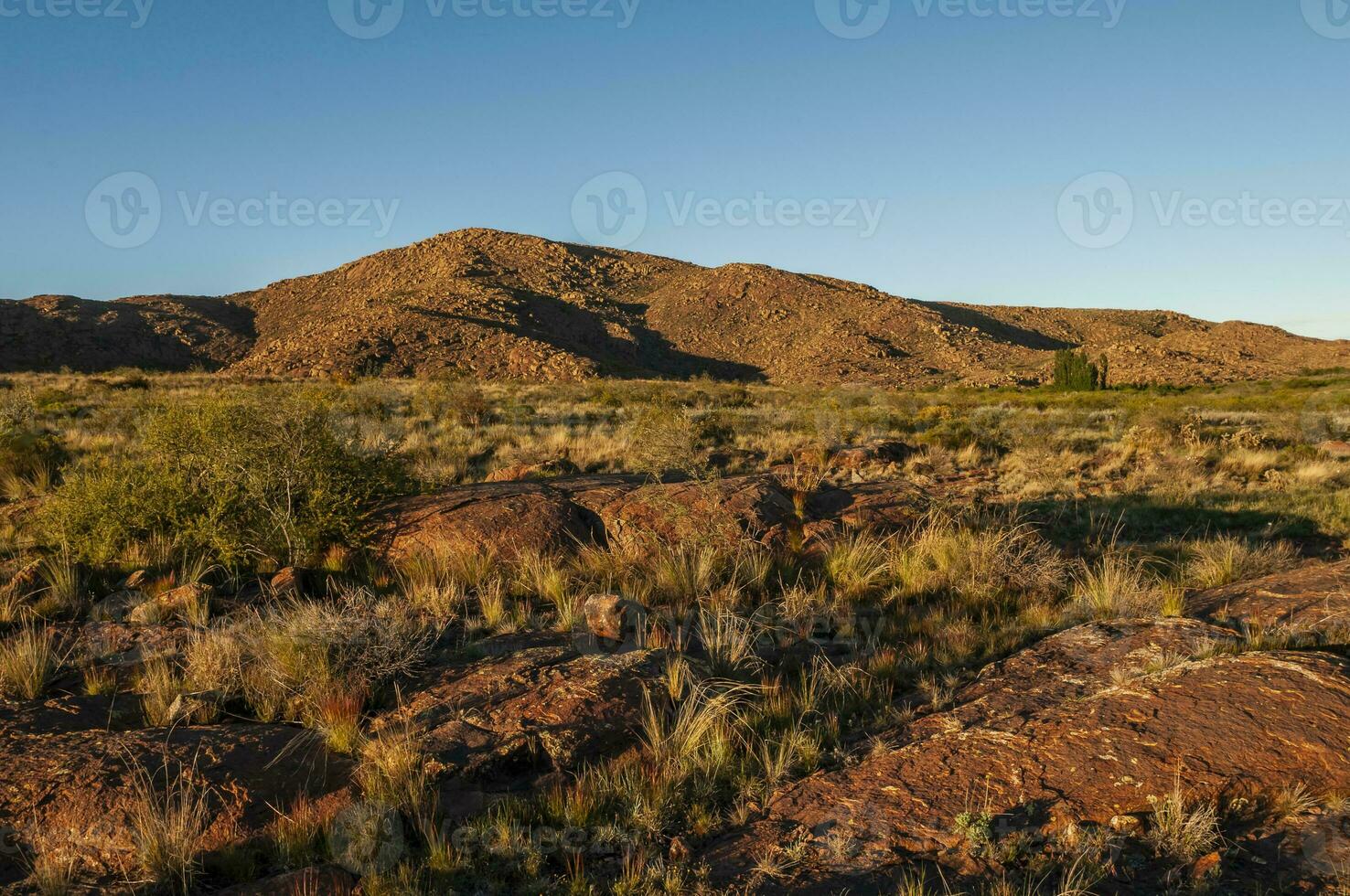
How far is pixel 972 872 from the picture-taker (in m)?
2.88

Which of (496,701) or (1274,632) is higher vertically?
(1274,632)

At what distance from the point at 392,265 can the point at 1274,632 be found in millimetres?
79546

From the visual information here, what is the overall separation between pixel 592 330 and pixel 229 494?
187ft

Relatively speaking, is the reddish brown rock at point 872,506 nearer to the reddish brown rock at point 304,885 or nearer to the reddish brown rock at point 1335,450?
the reddish brown rock at point 304,885

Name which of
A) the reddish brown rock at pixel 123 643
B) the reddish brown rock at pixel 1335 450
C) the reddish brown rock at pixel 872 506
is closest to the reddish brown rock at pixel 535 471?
the reddish brown rock at pixel 872 506

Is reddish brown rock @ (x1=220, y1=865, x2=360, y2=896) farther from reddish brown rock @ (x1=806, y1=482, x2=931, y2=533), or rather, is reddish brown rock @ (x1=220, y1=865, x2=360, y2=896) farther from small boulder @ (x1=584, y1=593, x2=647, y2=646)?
reddish brown rock @ (x1=806, y1=482, x2=931, y2=533)

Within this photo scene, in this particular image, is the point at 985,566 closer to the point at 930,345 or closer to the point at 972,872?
the point at 972,872

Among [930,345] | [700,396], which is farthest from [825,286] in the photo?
[700,396]

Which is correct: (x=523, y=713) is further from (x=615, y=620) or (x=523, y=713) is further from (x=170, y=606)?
(x=170, y=606)

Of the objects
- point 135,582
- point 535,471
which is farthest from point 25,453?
point 535,471

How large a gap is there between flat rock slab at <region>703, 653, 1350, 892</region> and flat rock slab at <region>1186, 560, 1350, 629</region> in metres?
1.14

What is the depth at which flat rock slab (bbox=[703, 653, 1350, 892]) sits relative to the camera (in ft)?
10.2

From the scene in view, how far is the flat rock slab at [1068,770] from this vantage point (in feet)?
10.2

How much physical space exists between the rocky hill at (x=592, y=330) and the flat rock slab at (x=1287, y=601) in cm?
3933
